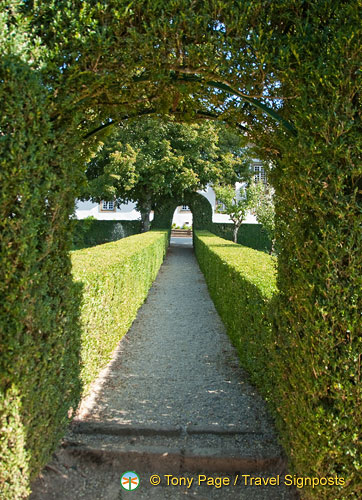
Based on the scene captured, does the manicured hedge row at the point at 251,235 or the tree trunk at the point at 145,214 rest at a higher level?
the tree trunk at the point at 145,214

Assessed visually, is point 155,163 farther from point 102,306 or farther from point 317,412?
point 317,412

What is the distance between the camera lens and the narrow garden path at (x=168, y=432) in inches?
107

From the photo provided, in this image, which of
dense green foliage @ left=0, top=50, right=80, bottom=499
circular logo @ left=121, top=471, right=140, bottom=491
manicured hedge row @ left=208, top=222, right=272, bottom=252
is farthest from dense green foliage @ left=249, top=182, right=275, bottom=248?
dense green foliage @ left=0, top=50, right=80, bottom=499

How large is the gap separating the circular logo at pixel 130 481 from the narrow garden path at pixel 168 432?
0.14 ft

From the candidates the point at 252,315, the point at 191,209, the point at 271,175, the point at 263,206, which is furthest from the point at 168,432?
the point at 191,209

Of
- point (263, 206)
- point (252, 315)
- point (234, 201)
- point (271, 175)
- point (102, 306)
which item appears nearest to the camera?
point (271, 175)

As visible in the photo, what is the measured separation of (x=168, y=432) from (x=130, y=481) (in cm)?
59

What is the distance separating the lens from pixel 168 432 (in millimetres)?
3293

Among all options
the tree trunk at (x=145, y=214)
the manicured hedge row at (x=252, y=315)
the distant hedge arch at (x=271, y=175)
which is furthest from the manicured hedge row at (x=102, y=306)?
the tree trunk at (x=145, y=214)

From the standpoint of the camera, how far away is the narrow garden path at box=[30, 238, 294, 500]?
273 centimetres

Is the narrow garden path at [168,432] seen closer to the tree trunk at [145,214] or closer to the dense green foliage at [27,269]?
the dense green foliage at [27,269]

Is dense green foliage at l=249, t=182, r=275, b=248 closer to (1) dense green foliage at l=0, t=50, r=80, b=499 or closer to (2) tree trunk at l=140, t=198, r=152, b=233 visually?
(2) tree trunk at l=140, t=198, r=152, b=233

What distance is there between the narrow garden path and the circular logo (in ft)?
0.14

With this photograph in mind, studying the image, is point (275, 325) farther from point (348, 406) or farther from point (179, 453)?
point (179, 453)
